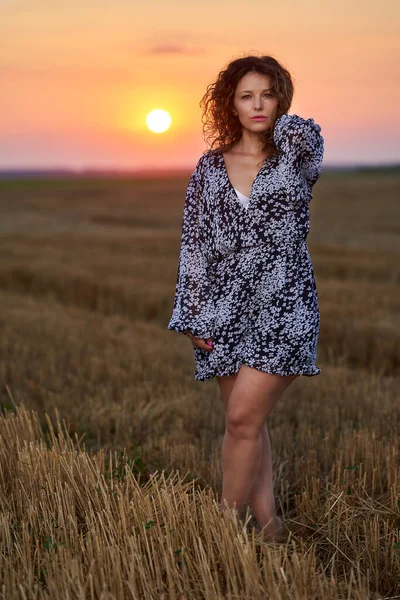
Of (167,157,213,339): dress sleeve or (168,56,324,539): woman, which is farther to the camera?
(167,157,213,339): dress sleeve

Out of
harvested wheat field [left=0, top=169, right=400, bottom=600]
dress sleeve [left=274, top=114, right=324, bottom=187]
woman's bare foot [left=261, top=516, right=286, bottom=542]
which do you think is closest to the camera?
harvested wheat field [left=0, top=169, right=400, bottom=600]

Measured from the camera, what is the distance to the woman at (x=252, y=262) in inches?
123

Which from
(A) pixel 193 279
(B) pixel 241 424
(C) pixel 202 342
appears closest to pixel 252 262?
(A) pixel 193 279

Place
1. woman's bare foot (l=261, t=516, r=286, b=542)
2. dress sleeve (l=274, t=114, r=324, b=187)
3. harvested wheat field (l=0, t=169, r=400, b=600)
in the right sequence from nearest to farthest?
harvested wheat field (l=0, t=169, r=400, b=600) → dress sleeve (l=274, t=114, r=324, b=187) → woman's bare foot (l=261, t=516, r=286, b=542)

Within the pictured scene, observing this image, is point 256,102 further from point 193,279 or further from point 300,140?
point 193,279

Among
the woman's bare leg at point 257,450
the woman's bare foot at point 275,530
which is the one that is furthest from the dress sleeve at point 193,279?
the woman's bare foot at point 275,530

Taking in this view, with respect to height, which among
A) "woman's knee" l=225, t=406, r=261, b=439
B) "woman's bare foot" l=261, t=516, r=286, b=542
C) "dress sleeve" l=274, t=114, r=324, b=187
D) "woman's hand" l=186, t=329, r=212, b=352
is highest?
"dress sleeve" l=274, t=114, r=324, b=187

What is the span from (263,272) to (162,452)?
1865 millimetres

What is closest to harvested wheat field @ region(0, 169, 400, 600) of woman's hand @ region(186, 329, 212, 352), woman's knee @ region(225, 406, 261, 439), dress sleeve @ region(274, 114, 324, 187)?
woman's knee @ region(225, 406, 261, 439)

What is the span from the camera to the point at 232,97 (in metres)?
3.34

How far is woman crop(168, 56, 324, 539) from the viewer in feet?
10.3

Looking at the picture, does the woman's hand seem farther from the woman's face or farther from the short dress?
the woman's face

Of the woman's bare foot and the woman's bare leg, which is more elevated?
the woman's bare leg

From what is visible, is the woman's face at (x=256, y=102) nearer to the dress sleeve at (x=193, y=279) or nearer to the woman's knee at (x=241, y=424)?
the dress sleeve at (x=193, y=279)
